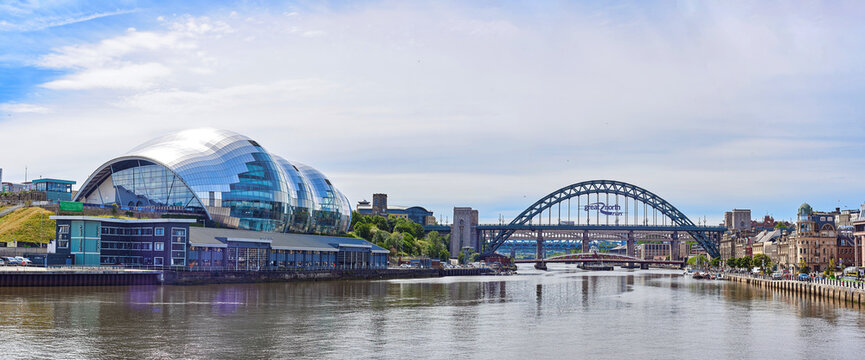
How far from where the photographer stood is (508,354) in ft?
128

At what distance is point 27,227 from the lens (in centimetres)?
9606

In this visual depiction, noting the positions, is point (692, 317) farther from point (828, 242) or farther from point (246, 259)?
point (828, 242)

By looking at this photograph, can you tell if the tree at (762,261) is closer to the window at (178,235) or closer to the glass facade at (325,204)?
the glass facade at (325,204)

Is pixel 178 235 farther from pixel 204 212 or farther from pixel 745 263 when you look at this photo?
pixel 745 263

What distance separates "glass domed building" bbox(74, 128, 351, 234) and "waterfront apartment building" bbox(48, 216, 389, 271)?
13.5ft

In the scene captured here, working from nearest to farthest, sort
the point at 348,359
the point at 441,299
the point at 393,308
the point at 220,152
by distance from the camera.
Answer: the point at 348,359
the point at 393,308
the point at 441,299
the point at 220,152

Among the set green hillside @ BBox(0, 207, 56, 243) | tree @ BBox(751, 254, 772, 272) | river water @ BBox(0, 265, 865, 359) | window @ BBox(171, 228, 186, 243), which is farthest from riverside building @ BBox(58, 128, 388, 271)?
tree @ BBox(751, 254, 772, 272)

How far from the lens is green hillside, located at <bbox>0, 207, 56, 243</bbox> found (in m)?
94.1

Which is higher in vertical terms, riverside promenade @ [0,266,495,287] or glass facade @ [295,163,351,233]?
glass facade @ [295,163,351,233]

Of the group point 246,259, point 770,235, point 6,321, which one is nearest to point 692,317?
point 6,321

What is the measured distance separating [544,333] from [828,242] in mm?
111923

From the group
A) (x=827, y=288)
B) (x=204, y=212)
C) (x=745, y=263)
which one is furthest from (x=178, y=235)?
(x=745, y=263)

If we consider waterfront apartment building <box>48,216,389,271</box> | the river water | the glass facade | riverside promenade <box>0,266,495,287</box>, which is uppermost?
the glass facade

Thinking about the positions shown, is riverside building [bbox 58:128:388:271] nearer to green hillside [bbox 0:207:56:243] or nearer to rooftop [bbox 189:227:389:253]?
rooftop [bbox 189:227:389:253]
